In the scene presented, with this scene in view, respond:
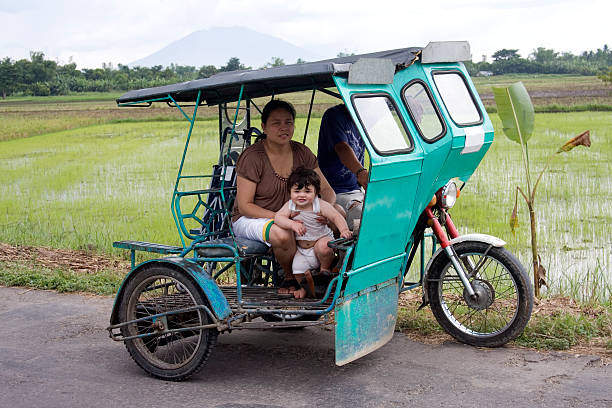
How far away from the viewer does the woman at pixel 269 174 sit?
5289 mm

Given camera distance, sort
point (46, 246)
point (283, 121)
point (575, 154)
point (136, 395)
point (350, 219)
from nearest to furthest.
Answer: point (136, 395), point (283, 121), point (350, 219), point (46, 246), point (575, 154)

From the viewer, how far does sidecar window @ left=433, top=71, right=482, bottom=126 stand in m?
5.35

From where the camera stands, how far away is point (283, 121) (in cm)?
538

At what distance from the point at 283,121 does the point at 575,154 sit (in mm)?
11420

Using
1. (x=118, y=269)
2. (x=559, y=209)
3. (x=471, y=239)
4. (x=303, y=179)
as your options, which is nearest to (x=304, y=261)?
(x=303, y=179)

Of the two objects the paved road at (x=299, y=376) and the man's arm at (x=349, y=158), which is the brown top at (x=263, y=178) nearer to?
the man's arm at (x=349, y=158)

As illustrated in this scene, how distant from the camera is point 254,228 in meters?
5.19

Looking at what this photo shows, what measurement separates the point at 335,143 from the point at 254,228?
1130 millimetres

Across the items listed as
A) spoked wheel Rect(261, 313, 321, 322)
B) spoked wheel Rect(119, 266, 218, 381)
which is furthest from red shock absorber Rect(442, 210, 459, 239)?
spoked wheel Rect(119, 266, 218, 381)

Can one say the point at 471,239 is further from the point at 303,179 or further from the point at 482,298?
the point at 303,179

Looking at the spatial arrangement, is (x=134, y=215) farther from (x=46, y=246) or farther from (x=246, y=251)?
(x=246, y=251)

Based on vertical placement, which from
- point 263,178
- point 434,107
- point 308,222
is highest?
point 434,107

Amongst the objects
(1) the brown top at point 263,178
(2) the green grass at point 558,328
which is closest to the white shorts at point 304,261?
(1) the brown top at point 263,178

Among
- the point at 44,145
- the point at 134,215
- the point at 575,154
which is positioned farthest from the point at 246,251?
the point at 44,145
